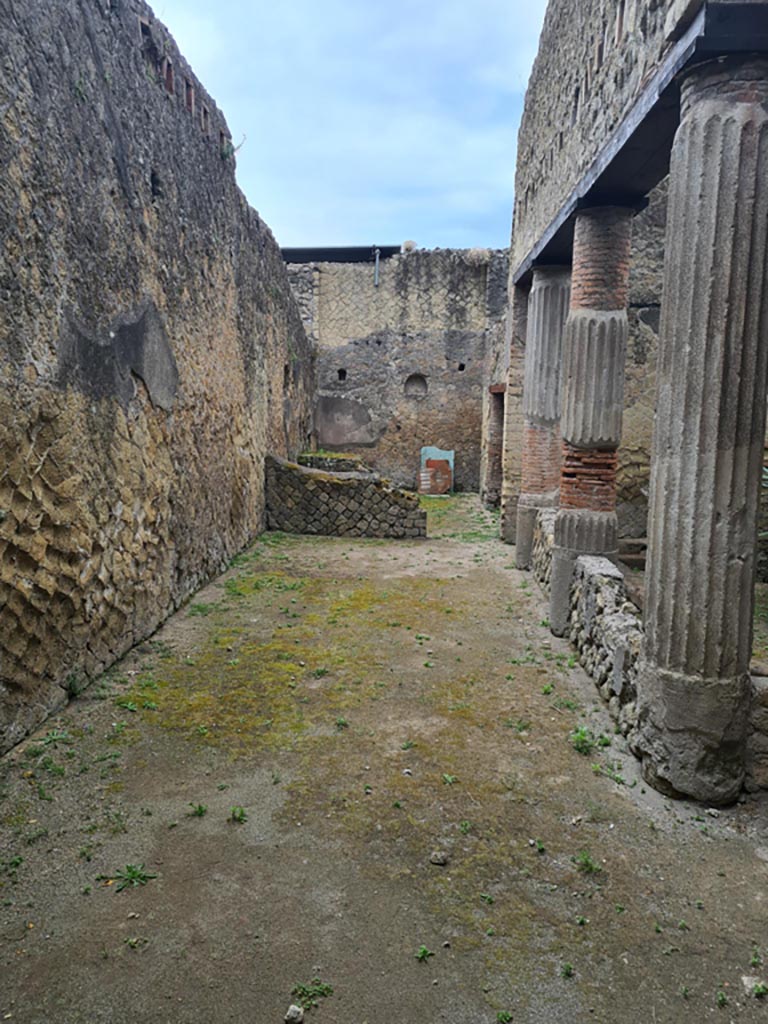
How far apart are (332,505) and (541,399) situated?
3588 mm

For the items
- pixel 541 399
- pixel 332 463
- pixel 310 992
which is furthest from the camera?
pixel 332 463

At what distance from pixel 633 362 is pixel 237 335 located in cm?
488

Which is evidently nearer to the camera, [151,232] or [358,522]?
[151,232]

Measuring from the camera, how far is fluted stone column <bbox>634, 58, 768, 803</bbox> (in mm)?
3211

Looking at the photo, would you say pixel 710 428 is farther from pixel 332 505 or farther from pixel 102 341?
pixel 332 505

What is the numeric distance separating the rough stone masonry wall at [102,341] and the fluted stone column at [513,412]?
3.89m

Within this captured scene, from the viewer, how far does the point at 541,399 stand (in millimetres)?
8219

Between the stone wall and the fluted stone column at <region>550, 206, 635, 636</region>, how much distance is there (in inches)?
22.1

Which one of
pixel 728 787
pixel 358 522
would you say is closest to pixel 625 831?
pixel 728 787

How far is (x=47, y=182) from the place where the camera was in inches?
154

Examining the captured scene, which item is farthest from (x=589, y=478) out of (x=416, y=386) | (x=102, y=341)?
(x=416, y=386)

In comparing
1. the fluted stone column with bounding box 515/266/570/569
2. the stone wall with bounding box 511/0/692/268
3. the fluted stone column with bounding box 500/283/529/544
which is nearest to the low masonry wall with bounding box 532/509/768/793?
the fluted stone column with bounding box 515/266/570/569

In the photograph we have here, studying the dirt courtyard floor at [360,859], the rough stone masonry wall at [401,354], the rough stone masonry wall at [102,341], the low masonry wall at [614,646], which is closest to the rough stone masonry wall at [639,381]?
the low masonry wall at [614,646]

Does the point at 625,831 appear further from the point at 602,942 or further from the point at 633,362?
the point at 633,362
